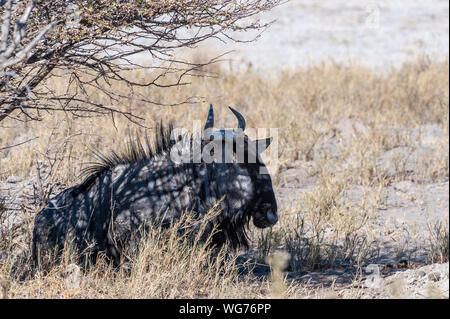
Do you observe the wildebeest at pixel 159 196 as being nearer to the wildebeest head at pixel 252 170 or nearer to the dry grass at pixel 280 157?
the wildebeest head at pixel 252 170

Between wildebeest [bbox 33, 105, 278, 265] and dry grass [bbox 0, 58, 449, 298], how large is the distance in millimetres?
251

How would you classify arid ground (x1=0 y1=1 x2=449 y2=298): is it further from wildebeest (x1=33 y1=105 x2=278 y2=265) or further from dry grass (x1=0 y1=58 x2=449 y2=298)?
wildebeest (x1=33 y1=105 x2=278 y2=265)

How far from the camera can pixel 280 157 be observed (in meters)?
8.65

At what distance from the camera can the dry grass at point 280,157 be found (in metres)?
4.51

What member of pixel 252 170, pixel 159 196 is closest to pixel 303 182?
pixel 252 170

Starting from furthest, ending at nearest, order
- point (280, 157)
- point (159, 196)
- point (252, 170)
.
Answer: point (280, 157)
point (252, 170)
point (159, 196)

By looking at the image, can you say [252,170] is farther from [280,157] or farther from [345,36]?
[345,36]

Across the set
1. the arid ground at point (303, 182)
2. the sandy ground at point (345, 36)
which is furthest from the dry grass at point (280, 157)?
the sandy ground at point (345, 36)

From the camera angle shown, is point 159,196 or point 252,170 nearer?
point 159,196

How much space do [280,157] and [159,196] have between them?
12.7 feet

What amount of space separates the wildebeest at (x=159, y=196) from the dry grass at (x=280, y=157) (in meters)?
0.25
